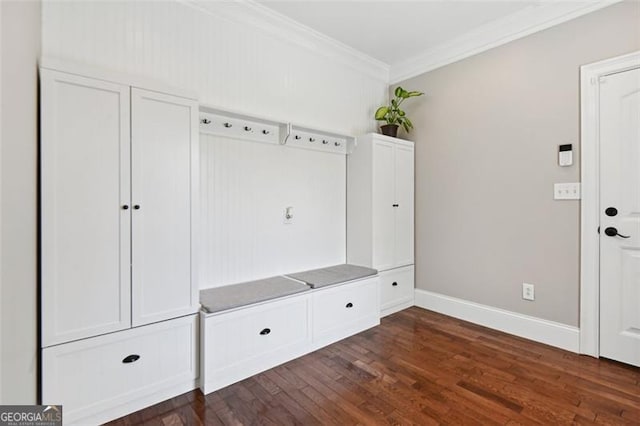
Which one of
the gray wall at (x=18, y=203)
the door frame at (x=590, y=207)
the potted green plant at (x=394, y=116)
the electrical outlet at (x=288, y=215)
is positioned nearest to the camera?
the gray wall at (x=18, y=203)

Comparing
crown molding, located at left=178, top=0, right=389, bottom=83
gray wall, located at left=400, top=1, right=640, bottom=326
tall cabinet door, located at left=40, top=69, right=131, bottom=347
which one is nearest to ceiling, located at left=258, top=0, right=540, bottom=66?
crown molding, located at left=178, top=0, right=389, bottom=83

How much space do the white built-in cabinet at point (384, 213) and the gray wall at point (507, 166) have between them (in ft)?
0.59

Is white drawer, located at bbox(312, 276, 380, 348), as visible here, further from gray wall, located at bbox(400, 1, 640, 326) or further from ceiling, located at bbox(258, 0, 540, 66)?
ceiling, located at bbox(258, 0, 540, 66)

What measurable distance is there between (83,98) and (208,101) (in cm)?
88

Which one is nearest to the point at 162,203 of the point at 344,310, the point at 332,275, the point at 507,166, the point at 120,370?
the point at 120,370

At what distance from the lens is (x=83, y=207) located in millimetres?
1557

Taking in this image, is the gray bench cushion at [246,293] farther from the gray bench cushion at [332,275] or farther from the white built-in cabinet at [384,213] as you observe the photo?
the white built-in cabinet at [384,213]

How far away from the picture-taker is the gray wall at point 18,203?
1060 mm

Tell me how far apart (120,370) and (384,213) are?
2.43m

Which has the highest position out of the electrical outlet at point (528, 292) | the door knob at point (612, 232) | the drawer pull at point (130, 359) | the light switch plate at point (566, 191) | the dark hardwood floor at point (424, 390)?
the light switch plate at point (566, 191)

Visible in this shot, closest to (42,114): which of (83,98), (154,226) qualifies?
(83,98)

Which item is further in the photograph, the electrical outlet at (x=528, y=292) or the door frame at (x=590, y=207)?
the electrical outlet at (x=528, y=292)

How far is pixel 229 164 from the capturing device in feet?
7.87

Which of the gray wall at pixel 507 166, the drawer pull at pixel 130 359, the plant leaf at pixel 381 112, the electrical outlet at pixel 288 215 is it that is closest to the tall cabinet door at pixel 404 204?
the gray wall at pixel 507 166
